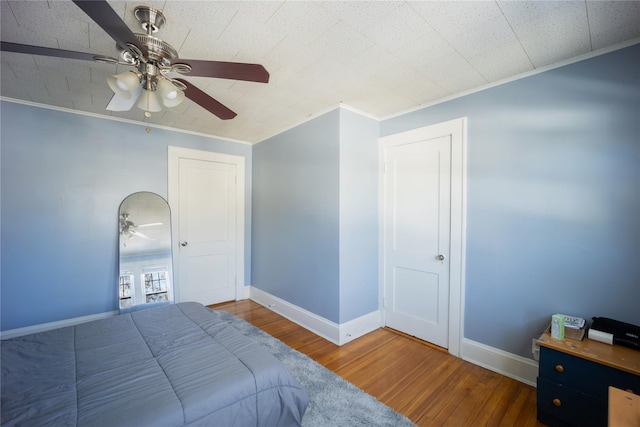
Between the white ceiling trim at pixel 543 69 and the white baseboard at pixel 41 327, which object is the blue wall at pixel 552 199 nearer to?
the white ceiling trim at pixel 543 69

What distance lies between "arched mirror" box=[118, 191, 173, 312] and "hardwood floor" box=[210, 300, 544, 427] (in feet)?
4.78

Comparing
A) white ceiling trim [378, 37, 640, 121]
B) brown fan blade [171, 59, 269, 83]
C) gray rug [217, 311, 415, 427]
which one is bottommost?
gray rug [217, 311, 415, 427]

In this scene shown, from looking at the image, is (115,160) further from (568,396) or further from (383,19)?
(568,396)

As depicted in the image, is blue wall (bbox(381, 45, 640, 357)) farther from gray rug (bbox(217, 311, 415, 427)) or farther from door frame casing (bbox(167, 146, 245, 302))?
door frame casing (bbox(167, 146, 245, 302))

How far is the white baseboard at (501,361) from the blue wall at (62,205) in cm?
382

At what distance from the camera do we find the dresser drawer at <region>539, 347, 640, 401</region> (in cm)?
147

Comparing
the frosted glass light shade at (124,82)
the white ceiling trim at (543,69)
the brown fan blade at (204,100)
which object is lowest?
the frosted glass light shade at (124,82)

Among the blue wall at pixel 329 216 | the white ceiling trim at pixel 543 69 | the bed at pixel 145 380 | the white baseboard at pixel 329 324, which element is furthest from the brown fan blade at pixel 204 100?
the white baseboard at pixel 329 324

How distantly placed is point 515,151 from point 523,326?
1.41m

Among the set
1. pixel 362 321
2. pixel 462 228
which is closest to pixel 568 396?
pixel 462 228

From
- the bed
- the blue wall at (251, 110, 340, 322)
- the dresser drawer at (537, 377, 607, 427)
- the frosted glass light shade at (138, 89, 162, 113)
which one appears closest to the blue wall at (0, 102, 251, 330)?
the bed

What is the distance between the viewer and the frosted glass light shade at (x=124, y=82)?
1312mm

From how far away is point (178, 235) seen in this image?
3572 millimetres

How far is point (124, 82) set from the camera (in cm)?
133
